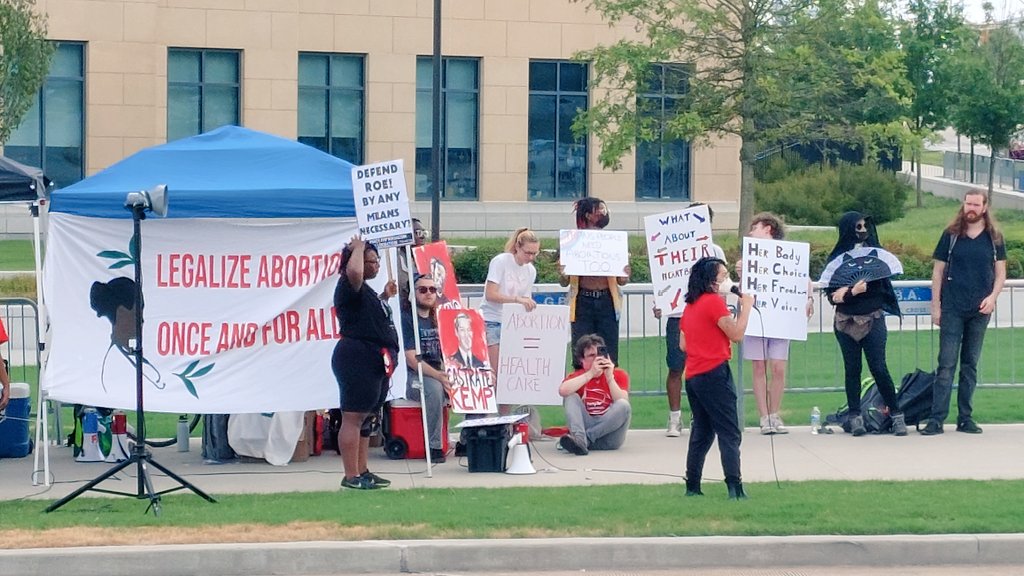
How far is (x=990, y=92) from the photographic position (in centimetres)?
4206

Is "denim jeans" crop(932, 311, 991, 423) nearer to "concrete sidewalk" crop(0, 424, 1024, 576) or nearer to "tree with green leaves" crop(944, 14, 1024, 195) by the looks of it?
"concrete sidewalk" crop(0, 424, 1024, 576)

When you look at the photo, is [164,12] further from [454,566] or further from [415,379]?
[454,566]

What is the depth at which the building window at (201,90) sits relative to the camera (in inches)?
1330

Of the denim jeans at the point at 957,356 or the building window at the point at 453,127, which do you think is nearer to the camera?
the denim jeans at the point at 957,356

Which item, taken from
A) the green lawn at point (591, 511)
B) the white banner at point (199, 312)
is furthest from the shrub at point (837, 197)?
the green lawn at point (591, 511)

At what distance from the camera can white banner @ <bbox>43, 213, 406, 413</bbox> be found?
36.1ft

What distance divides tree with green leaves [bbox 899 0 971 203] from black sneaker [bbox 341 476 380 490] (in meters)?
36.7

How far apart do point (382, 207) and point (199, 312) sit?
1794 mm

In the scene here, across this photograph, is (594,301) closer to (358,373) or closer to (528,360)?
(528,360)

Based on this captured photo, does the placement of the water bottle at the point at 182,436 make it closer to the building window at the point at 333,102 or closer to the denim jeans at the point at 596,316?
the denim jeans at the point at 596,316

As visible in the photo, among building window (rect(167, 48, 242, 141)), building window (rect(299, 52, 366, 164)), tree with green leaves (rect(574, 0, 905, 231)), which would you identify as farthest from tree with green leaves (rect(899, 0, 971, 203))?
building window (rect(167, 48, 242, 141))

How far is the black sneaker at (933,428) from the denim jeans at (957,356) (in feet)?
0.12

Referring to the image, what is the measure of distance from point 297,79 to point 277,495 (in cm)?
2519

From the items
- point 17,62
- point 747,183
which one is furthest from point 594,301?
point 17,62
